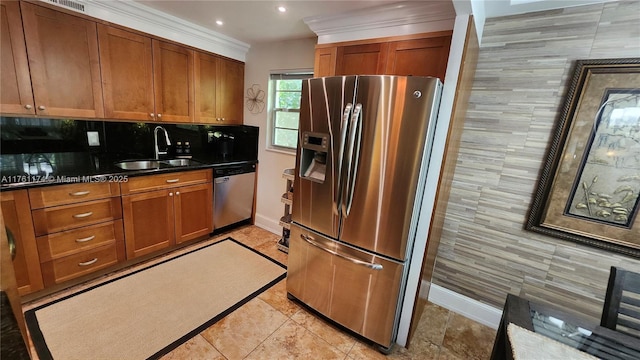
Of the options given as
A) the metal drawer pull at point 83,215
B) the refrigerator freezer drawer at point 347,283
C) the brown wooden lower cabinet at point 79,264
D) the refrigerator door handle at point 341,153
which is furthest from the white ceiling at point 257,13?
the brown wooden lower cabinet at point 79,264

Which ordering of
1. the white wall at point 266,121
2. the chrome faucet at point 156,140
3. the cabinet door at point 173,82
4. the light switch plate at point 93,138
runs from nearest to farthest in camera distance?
the light switch plate at point 93,138 → the cabinet door at point 173,82 → the chrome faucet at point 156,140 → the white wall at point 266,121

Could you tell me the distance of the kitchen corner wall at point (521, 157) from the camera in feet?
5.05

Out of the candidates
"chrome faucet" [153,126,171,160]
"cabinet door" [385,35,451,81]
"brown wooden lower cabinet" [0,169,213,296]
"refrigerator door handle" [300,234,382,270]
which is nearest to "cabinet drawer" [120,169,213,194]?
"brown wooden lower cabinet" [0,169,213,296]

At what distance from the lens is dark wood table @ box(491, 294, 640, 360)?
40.3 inches

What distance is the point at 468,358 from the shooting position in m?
1.72

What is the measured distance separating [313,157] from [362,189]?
46 cm

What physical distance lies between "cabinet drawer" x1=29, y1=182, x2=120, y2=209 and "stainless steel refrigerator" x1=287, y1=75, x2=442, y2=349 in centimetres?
157

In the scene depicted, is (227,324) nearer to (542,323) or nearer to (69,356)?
(69,356)

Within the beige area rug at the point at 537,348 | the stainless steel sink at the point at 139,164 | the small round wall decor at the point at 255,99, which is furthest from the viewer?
the small round wall decor at the point at 255,99

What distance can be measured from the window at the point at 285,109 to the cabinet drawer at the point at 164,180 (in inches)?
36.0

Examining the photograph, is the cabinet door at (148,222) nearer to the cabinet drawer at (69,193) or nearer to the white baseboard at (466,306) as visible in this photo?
the cabinet drawer at (69,193)

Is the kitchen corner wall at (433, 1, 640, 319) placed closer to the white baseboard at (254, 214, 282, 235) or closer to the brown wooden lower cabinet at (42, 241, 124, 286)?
the white baseboard at (254, 214, 282, 235)

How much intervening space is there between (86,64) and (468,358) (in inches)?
145

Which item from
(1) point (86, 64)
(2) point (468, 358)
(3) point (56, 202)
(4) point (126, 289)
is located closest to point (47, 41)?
(1) point (86, 64)
